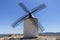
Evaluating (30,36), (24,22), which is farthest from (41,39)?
(24,22)

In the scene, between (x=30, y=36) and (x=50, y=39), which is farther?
(x=50, y=39)

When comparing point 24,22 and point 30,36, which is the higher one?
point 24,22

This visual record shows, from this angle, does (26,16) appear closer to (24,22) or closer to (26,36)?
(24,22)

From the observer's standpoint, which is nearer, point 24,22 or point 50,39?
point 24,22

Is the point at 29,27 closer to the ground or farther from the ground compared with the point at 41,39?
farther from the ground

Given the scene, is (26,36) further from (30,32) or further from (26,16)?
(26,16)

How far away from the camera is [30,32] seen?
2731 centimetres

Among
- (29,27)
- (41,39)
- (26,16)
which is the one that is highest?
(26,16)

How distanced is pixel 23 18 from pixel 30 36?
2916 mm

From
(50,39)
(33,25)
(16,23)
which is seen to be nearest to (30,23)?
(33,25)

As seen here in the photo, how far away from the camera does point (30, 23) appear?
89.6ft

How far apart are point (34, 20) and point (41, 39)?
9.81 ft

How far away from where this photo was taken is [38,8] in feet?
94.3

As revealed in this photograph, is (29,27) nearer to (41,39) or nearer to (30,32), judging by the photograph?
(30,32)
